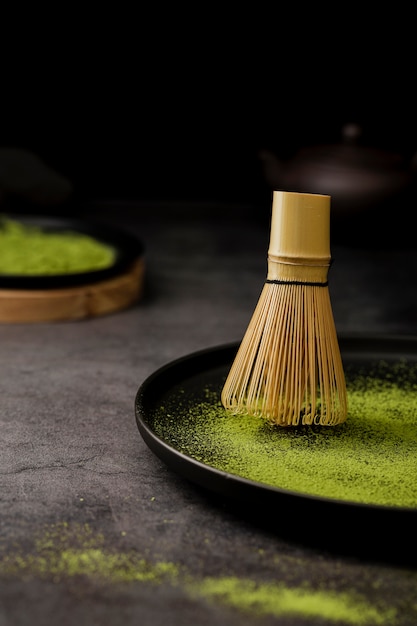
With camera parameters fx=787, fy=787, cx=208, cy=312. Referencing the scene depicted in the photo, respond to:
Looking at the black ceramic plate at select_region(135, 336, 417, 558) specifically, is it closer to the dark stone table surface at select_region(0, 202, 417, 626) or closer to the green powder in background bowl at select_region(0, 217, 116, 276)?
the dark stone table surface at select_region(0, 202, 417, 626)

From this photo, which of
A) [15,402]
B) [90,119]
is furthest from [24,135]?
[15,402]

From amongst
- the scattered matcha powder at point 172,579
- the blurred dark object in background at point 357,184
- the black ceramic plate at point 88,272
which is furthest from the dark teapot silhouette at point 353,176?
the scattered matcha powder at point 172,579

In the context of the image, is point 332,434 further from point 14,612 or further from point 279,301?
point 14,612

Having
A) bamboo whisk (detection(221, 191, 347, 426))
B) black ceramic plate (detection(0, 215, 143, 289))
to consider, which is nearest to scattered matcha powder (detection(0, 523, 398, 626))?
bamboo whisk (detection(221, 191, 347, 426))

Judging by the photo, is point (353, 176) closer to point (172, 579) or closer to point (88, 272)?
point (88, 272)

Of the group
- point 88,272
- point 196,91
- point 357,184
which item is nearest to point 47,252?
point 88,272

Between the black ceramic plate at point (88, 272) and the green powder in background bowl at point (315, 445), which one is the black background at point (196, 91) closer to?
the black ceramic plate at point (88, 272)
